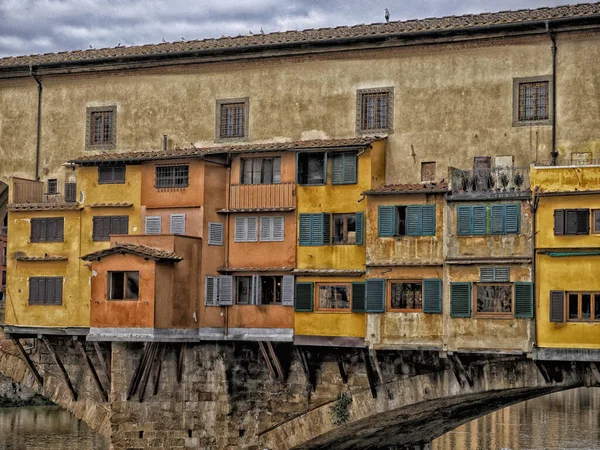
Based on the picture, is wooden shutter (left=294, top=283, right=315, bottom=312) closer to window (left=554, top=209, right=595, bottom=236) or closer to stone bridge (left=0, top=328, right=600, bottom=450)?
stone bridge (left=0, top=328, right=600, bottom=450)

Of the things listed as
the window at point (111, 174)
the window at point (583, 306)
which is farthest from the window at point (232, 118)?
the window at point (583, 306)

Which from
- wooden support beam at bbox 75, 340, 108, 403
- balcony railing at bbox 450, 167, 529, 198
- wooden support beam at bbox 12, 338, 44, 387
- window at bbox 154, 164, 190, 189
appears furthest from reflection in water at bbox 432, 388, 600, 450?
balcony railing at bbox 450, 167, 529, 198

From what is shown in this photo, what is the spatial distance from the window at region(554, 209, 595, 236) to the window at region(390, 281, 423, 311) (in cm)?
401

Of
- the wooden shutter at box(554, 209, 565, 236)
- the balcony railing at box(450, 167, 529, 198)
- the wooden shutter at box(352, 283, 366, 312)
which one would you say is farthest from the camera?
the wooden shutter at box(352, 283, 366, 312)

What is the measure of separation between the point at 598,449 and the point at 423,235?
26073mm

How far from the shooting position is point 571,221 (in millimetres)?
30766

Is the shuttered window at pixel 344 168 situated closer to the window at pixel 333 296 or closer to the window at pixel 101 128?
the window at pixel 333 296

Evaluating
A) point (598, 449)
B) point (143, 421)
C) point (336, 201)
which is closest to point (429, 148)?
point (336, 201)

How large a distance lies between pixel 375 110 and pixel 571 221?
7306 mm

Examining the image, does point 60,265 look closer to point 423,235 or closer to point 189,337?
point 189,337

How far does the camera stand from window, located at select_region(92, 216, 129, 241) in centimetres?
3638

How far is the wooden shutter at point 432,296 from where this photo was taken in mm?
32031

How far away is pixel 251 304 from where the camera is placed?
114ft

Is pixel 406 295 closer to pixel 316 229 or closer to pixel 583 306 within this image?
pixel 316 229
